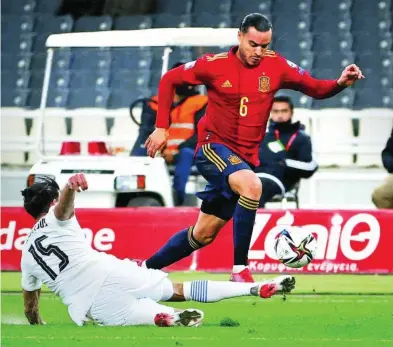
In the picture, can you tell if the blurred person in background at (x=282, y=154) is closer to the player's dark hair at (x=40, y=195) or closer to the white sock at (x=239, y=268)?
the white sock at (x=239, y=268)

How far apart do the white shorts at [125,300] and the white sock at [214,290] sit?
0.64 feet

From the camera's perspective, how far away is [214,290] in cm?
817

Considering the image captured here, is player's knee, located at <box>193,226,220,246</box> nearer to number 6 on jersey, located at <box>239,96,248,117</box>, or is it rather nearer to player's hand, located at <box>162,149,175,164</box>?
number 6 on jersey, located at <box>239,96,248,117</box>

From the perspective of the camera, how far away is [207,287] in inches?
323

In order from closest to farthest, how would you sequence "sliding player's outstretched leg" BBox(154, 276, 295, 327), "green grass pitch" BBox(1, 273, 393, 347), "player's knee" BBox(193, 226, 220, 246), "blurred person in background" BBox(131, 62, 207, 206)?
"green grass pitch" BBox(1, 273, 393, 347) < "sliding player's outstretched leg" BBox(154, 276, 295, 327) < "player's knee" BBox(193, 226, 220, 246) < "blurred person in background" BBox(131, 62, 207, 206)

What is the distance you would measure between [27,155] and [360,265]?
7105mm

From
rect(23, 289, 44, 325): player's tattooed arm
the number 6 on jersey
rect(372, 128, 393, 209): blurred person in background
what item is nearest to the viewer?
rect(23, 289, 44, 325): player's tattooed arm

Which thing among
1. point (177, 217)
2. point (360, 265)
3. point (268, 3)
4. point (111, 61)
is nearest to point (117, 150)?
point (111, 61)

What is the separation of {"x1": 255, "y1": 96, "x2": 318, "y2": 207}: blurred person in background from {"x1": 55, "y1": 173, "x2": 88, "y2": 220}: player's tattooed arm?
5.75 meters

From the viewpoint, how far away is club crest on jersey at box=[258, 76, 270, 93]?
29.7 feet

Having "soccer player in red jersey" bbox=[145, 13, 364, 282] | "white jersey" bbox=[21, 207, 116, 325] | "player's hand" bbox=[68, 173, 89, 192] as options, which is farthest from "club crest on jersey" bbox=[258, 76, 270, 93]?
"player's hand" bbox=[68, 173, 89, 192]

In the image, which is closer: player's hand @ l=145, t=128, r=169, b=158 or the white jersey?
the white jersey

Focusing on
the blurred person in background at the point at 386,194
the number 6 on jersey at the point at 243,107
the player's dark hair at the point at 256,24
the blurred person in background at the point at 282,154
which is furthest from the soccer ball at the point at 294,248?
the blurred person in background at the point at 386,194

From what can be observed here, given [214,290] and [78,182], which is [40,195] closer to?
[78,182]
